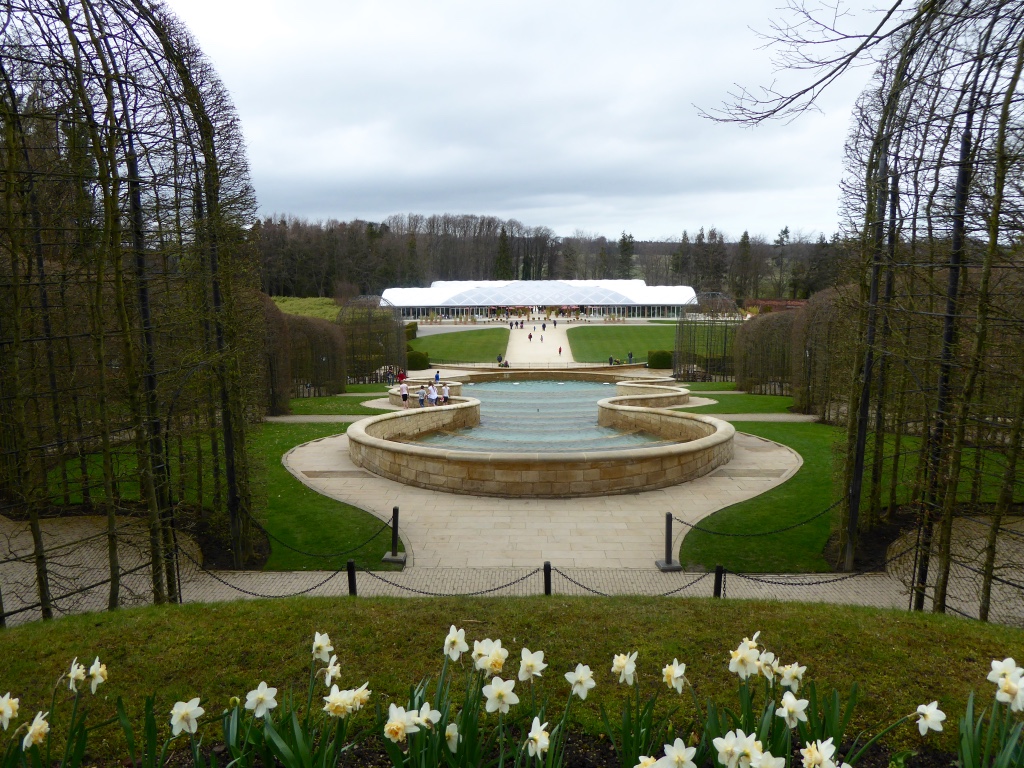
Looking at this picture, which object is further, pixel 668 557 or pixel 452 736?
pixel 668 557

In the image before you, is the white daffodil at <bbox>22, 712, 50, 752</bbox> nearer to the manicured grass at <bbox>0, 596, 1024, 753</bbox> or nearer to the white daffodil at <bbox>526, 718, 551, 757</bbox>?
the manicured grass at <bbox>0, 596, 1024, 753</bbox>

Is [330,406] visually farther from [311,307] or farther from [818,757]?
[311,307]

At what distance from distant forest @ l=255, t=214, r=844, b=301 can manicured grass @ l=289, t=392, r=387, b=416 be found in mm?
23406

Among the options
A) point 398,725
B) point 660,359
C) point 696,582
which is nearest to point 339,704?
point 398,725

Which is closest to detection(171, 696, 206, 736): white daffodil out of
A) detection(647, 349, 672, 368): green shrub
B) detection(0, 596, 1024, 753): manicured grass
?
detection(0, 596, 1024, 753): manicured grass

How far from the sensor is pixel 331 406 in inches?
934

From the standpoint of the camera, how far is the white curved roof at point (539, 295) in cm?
6931

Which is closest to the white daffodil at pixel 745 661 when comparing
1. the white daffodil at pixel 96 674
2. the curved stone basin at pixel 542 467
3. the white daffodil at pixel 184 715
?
the white daffodil at pixel 184 715

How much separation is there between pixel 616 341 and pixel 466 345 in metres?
12.1

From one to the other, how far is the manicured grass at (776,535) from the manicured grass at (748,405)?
26.9 ft

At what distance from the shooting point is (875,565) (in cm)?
909

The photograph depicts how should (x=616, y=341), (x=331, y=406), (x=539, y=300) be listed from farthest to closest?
(x=539, y=300), (x=616, y=341), (x=331, y=406)

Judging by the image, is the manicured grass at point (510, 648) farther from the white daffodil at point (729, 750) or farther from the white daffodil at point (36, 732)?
the white daffodil at point (729, 750)

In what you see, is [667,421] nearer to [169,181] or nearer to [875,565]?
[875,565]
